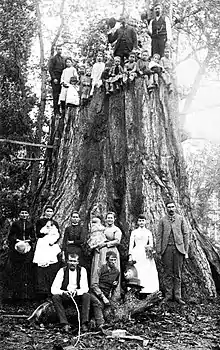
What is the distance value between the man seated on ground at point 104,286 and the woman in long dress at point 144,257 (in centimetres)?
61

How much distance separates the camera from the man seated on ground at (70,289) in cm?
754

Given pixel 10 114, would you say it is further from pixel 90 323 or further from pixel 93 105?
pixel 90 323

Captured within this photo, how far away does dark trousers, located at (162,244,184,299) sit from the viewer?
921 cm

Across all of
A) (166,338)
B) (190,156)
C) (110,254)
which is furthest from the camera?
(190,156)

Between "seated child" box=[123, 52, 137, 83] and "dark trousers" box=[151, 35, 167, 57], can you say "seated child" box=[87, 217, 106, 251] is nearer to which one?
"seated child" box=[123, 52, 137, 83]

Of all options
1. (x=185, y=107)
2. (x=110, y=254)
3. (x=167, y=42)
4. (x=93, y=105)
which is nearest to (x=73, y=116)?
(x=93, y=105)

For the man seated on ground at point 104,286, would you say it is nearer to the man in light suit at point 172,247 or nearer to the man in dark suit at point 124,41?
the man in light suit at point 172,247

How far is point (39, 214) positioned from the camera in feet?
39.3

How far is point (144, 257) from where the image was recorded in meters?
9.02

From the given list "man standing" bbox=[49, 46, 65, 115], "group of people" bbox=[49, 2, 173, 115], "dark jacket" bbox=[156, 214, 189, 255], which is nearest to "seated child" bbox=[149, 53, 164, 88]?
"group of people" bbox=[49, 2, 173, 115]

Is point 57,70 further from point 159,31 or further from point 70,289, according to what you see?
point 70,289

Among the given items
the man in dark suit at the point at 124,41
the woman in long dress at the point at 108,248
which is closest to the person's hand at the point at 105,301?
the woman in long dress at the point at 108,248

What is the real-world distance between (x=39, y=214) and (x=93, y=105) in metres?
3.02

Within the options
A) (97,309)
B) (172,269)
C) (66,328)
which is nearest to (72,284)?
(97,309)
